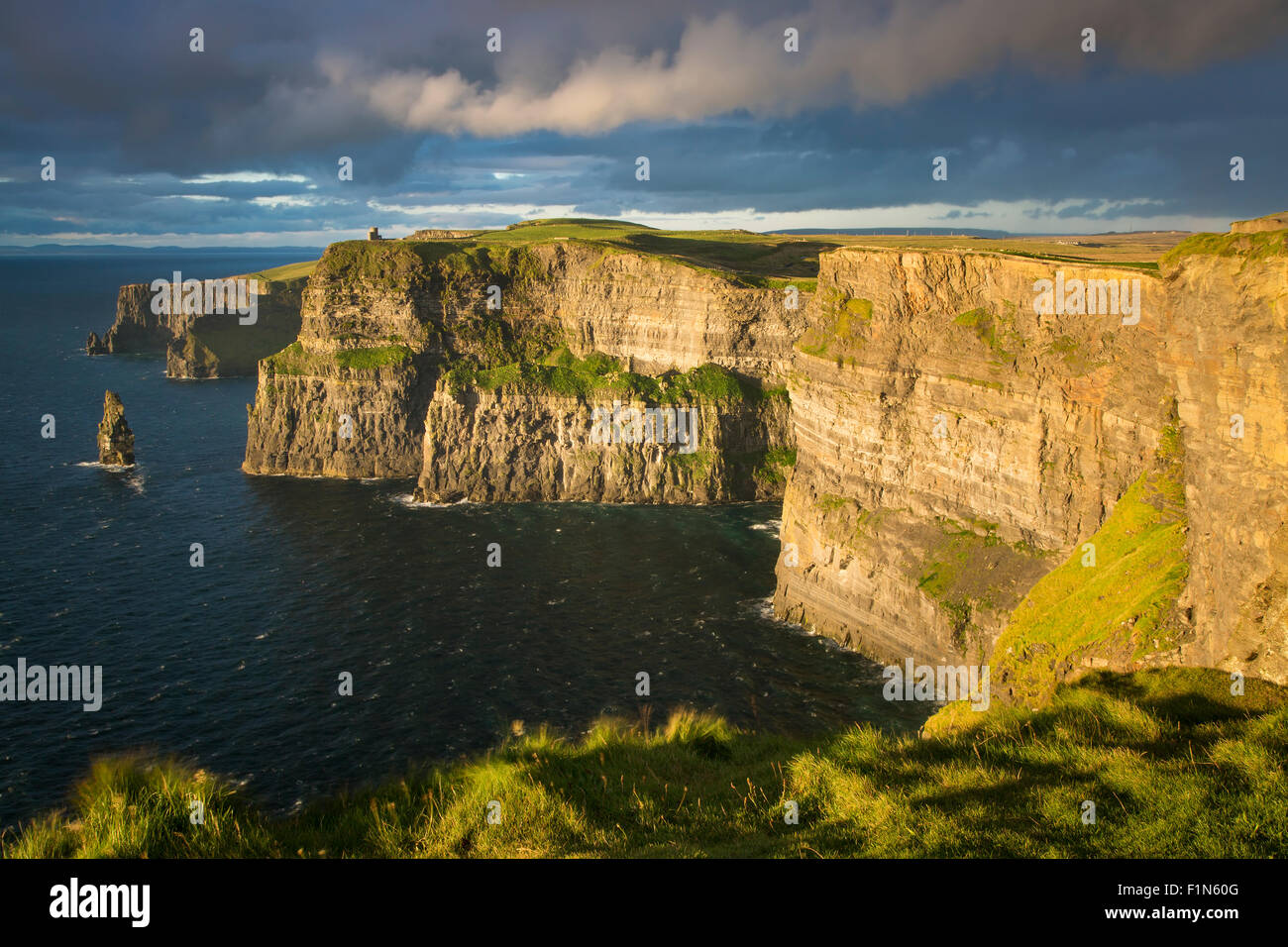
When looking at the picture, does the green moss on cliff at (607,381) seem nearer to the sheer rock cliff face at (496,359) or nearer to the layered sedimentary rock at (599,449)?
the layered sedimentary rock at (599,449)

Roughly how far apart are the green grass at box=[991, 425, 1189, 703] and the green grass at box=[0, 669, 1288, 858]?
14.4 metres

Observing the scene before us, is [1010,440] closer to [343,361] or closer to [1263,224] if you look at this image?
[1263,224]

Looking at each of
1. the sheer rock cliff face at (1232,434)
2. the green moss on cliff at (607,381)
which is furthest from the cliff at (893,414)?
the green moss on cliff at (607,381)

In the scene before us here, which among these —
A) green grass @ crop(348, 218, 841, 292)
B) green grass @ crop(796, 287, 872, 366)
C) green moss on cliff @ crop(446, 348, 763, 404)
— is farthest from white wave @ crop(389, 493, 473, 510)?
green grass @ crop(796, 287, 872, 366)

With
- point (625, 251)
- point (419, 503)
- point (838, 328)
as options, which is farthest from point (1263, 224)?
point (625, 251)

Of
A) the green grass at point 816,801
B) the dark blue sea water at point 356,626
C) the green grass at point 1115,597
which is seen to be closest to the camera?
the green grass at point 816,801

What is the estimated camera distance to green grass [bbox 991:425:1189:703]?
32.7 m

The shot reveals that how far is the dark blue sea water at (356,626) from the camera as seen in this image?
169 feet

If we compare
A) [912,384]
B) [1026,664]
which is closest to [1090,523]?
[1026,664]

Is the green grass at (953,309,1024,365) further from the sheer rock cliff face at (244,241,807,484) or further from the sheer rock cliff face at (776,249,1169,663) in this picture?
the sheer rock cliff face at (244,241,807,484)

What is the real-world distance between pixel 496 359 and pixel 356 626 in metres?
57.0

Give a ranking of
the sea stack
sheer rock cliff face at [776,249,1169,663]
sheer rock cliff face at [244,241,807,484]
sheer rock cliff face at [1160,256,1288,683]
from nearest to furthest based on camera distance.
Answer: sheer rock cliff face at [1160,256,1288,683] → sheer rock cliff face at [776,249,1169,663] → sheer rock cliff face at [244,241,807,484] → the sea stack

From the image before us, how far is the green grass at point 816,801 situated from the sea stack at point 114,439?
113m
